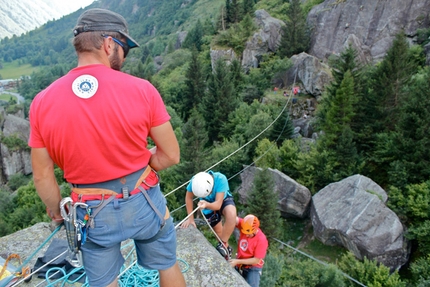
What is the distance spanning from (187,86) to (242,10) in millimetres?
15398

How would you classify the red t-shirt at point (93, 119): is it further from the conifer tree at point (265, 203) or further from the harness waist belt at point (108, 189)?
the conifer tree at point (265, 203)

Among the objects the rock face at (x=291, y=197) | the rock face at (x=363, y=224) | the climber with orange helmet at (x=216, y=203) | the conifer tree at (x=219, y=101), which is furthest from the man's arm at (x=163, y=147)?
the conifer tree at (x=219, y=101)

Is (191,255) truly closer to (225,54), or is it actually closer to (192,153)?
(192,153)

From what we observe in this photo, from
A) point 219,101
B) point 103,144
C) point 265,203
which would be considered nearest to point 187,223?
point 103,144

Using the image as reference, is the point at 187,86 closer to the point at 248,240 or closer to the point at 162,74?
the point at 162,74

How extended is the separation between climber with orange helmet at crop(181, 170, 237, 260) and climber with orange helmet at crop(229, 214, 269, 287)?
0.30 metres

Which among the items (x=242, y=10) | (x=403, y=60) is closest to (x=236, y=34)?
(x=242, y=10)

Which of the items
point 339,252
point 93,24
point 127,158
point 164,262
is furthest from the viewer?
point 339,252

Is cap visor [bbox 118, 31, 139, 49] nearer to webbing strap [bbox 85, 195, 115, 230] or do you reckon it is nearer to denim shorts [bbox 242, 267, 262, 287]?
webbing strap [bbox 85, 195, 115, 230]

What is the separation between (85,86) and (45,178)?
0.77 m

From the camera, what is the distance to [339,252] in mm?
14695

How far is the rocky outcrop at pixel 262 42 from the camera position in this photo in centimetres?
3409

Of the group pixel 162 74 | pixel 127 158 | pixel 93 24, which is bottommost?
pixel 162 74

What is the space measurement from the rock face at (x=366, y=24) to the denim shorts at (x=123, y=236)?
2947cm
